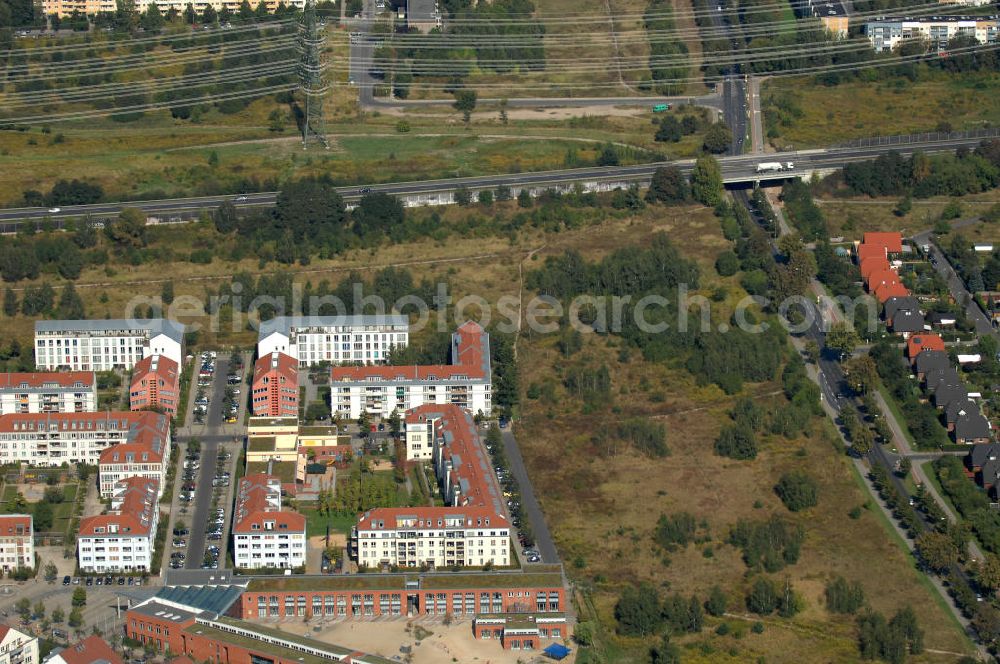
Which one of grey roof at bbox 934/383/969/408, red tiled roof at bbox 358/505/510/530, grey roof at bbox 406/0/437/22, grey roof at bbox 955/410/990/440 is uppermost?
grey roof at bbox 406/0/437/22

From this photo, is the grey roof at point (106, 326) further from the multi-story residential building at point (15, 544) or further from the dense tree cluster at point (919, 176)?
the dense tree cluster at point (919, 176)

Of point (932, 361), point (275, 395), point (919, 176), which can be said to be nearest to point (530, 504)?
point (275, 395)

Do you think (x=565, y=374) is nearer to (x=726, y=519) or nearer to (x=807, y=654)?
(x=726, y=519)

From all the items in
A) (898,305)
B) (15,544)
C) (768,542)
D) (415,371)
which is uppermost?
(898,305)

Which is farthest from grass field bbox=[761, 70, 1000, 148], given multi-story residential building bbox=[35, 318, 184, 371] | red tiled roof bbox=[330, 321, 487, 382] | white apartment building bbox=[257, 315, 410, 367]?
multi-story residential building bbox=[35, 318, 184, 371]

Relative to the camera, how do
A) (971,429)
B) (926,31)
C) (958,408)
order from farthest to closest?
(926,31)
(958,408)
(971,429)

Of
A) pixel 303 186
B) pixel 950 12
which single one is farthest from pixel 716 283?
pixel 950 12

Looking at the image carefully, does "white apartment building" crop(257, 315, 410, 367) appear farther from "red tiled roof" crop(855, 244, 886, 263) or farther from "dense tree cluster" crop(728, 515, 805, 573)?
"red tiled roof" crop(855, 244, 886, 263)

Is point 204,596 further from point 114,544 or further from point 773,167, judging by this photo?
point 773,167
